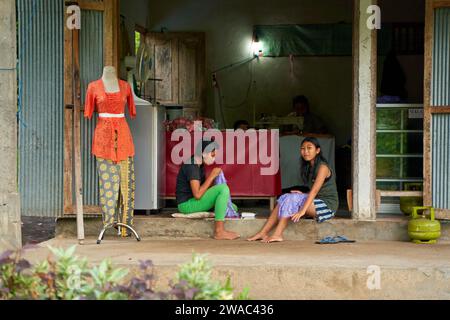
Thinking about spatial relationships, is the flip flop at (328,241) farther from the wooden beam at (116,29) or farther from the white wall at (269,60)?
the white wall at (269,60)

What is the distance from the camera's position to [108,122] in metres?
8.14

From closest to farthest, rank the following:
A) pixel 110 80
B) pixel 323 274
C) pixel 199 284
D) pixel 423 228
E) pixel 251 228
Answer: pixel 199 284, pixel 323 274, pixel 423 228, pixel 110 80, pixel 251 228

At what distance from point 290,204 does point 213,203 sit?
32.5 inches

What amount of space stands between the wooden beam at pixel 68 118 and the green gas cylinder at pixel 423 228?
344 cm

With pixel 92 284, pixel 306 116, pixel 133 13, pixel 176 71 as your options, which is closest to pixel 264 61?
pixel 306 116

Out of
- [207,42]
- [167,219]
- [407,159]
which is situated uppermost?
Result: [207,42]

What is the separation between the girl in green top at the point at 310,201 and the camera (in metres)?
8.29

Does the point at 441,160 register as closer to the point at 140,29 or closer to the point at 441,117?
the point at 441,117

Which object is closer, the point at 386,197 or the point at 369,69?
the point at 369,69

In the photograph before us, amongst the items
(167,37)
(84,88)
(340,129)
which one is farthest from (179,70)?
(84,88)
